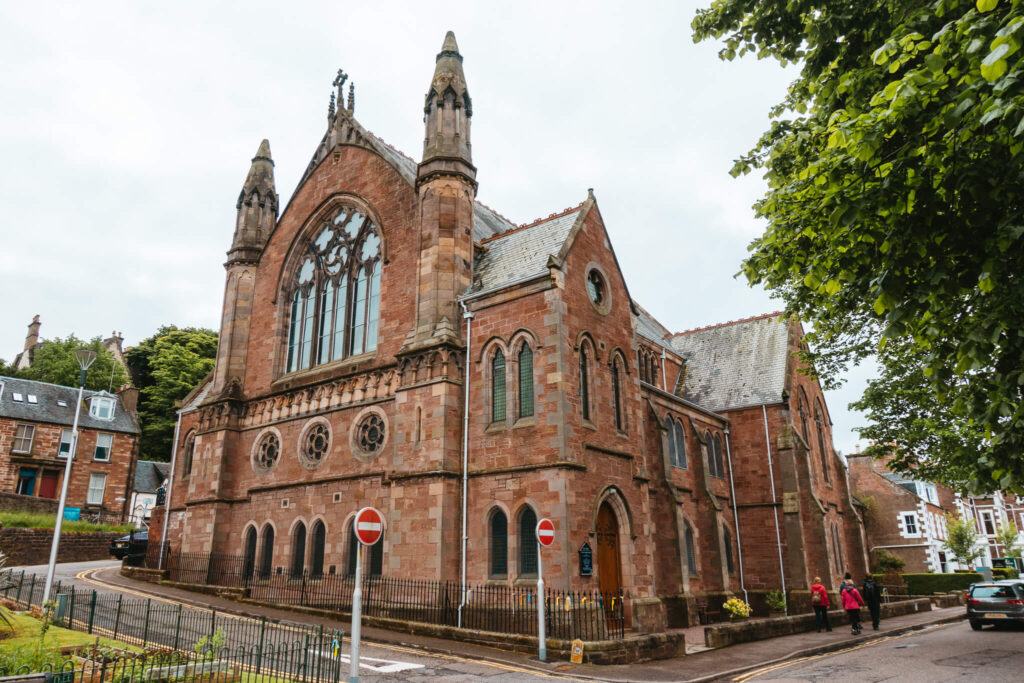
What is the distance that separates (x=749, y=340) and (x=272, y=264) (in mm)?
22762

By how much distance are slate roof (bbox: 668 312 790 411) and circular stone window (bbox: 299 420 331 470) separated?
1767cm

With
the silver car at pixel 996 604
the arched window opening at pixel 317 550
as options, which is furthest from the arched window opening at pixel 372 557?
the silver car at pixel 996 604

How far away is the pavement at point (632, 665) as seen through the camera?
12.8 meters

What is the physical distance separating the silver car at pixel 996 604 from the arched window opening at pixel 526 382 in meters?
16.2

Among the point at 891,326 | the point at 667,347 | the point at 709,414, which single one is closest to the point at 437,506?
the point at 891,326

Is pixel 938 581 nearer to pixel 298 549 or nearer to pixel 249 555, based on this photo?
pixel 298 549

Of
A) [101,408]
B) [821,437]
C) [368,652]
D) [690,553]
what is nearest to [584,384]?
[368,652]

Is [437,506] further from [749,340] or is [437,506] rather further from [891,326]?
[749,340]

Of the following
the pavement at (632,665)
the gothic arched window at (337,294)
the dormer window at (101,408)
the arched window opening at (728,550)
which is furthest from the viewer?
the dormer window at (101,408)

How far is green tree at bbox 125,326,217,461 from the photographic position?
2303 inches

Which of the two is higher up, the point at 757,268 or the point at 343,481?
the point at 757,268

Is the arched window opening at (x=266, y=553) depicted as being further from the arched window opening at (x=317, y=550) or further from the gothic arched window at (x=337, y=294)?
the gothic arched window at (x=337, y=294)

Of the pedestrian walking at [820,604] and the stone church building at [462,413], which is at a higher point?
the stone church building at [462,413]

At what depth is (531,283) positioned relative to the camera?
1934cm
